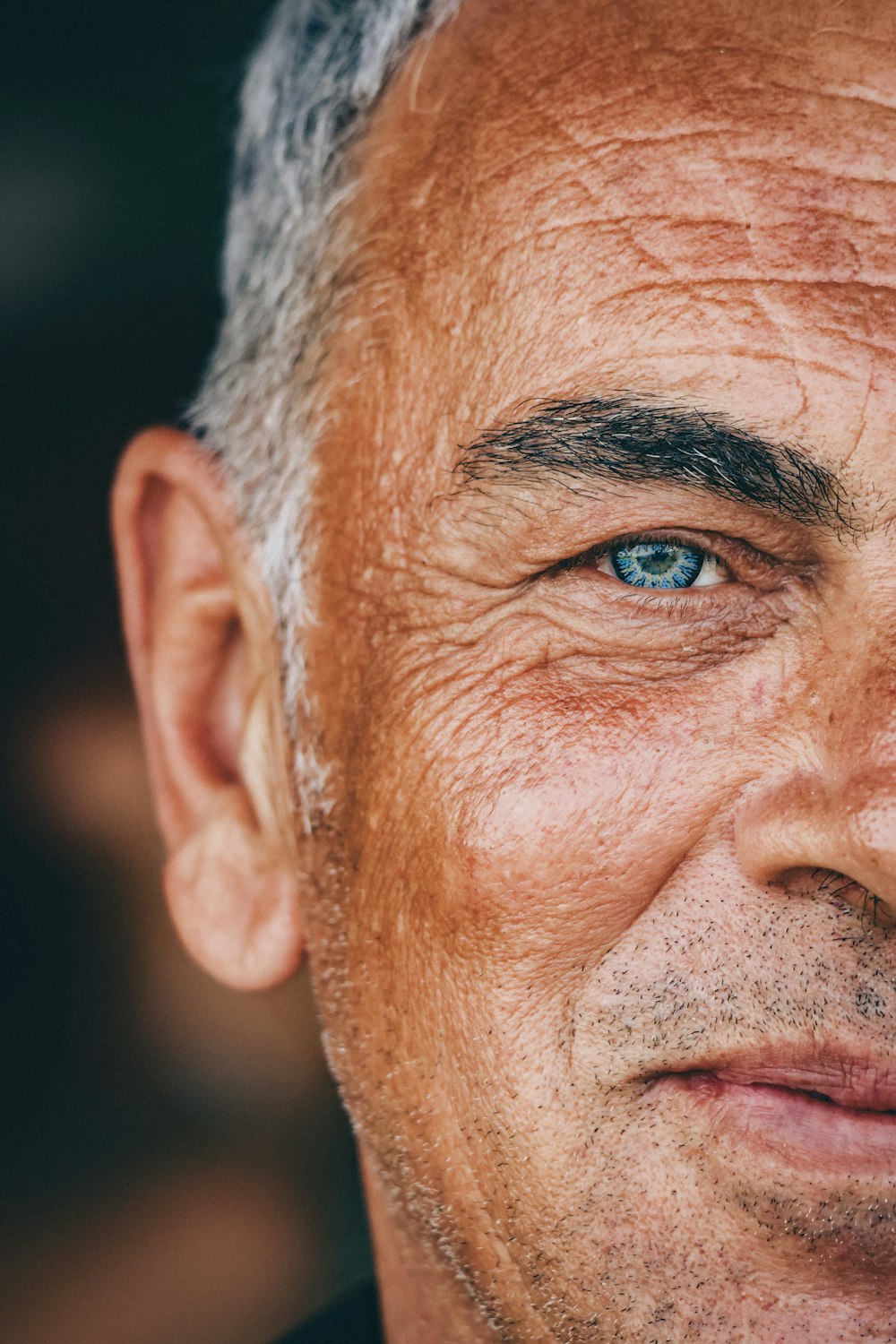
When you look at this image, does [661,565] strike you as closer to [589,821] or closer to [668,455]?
[668,455]

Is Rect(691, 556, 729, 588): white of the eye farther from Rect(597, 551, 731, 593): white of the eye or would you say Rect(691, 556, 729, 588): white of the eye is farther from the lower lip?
the lower lip

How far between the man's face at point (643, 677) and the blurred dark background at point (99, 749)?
→ 1.37m

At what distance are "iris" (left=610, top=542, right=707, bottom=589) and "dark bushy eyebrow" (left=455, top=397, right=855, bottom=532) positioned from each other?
0.40ft

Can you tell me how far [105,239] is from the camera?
2.70 metres

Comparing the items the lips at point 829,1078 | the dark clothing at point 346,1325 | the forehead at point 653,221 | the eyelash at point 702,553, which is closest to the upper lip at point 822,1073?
the lips at point 829,1078

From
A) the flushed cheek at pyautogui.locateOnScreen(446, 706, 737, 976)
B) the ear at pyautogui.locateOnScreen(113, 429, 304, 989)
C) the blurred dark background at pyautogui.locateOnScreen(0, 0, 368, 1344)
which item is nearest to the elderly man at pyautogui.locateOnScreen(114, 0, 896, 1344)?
the flushed cheek at pyautogui.locateOnScreen(446, 706, 737, 976)

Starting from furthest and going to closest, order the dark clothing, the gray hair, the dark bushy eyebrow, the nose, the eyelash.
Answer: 1. the dark clothing
2. the gray hair
3. the eyelash
4. the dark bushy eyebrow
5. the nose

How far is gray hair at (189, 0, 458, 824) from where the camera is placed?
1.65 metres

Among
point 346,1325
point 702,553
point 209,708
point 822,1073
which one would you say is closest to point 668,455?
point 702,553

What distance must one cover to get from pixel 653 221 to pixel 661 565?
38 cm

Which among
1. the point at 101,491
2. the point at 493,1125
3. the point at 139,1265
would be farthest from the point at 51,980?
the point at 493,1125

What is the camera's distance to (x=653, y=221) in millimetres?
1332

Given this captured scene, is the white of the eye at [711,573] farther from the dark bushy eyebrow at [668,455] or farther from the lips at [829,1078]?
the lips at [829,1078]

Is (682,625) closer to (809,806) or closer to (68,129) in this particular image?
(809,806)
